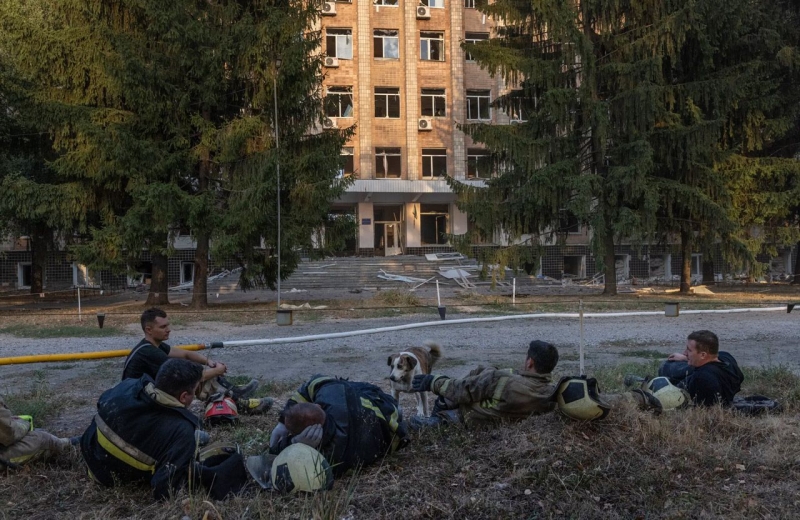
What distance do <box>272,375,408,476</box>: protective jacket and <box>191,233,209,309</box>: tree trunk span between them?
50.3ft

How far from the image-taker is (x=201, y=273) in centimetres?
1991

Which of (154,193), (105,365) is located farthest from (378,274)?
(105,365)

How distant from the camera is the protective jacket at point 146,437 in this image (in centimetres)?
375

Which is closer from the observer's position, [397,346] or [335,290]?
[397,346]

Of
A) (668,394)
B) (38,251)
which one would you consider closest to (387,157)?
(38,251)

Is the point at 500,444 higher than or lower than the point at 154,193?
lower

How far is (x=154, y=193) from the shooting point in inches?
663

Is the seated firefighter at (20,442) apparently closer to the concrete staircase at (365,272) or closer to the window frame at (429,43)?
the concrete staircase at (365,272)

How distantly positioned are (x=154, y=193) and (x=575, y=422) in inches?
592

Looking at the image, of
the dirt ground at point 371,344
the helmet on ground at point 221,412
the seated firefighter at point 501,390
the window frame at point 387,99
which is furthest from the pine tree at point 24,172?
the window frame at point 387,99

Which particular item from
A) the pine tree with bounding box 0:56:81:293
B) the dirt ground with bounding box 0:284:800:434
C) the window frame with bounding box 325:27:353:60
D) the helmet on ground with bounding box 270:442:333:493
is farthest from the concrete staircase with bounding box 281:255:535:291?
the helmet on ground with bounding box 270:442:333:493

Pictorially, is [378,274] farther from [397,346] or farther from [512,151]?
[397,346]

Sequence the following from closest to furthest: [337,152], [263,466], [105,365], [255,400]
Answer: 1. [263,466]
2. [255,400]
3. [105,365]
4. [337,152]

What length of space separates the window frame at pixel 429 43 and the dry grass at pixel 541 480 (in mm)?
36092
